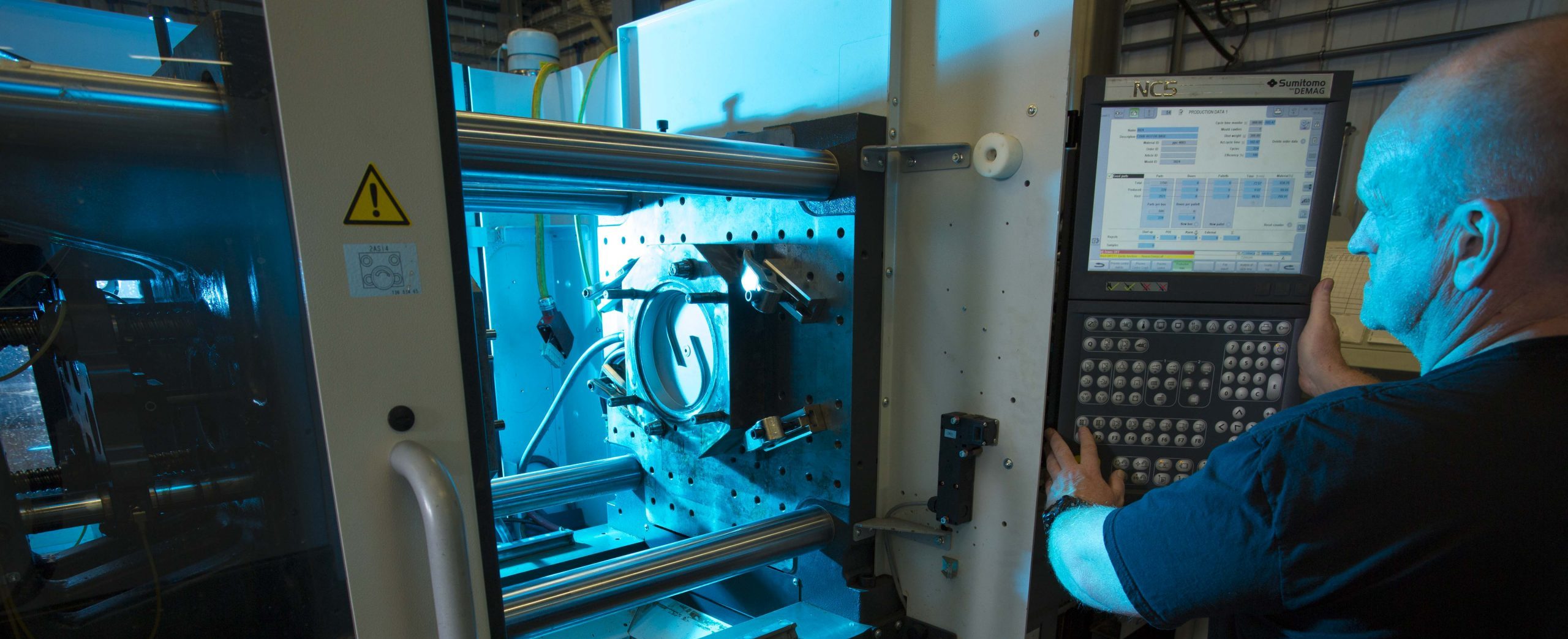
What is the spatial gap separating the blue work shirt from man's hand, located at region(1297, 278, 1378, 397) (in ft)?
1.09

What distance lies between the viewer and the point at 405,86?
0.61 m

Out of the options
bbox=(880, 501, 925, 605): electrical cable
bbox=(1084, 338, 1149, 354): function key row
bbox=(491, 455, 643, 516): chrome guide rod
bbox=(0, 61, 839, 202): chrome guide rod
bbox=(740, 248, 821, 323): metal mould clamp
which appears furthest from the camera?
bbox=(491, 455, 643, 516): chrome guide rod

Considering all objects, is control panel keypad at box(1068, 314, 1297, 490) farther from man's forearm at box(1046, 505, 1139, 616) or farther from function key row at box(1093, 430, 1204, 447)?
man's forearm at box(1046, 505, 1139, 616)

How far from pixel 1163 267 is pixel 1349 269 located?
61.5 inches

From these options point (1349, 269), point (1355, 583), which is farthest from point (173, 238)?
point (1349, 269)

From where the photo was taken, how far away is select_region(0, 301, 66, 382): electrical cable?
650 mm

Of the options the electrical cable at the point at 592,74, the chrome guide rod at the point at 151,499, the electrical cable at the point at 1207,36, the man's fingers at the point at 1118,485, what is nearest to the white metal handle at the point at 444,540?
the chrome guide rod at the point at 151,499

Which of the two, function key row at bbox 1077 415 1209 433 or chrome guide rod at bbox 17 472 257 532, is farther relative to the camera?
function key row at bbox 1077 415 1209 433

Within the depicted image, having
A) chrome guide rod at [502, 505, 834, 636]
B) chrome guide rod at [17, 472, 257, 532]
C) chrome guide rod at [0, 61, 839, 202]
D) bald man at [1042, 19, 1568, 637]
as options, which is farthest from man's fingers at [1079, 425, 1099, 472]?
chrome guide rod at [17, 472, 257, 532]

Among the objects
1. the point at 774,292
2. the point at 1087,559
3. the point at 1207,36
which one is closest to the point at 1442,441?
the point at 1087,559

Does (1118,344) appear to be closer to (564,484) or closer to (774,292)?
(774,292)

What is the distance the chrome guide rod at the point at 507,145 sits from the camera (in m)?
0.58

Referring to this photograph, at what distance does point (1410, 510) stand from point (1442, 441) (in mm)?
66

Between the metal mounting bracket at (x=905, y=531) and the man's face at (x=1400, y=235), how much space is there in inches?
26.8
